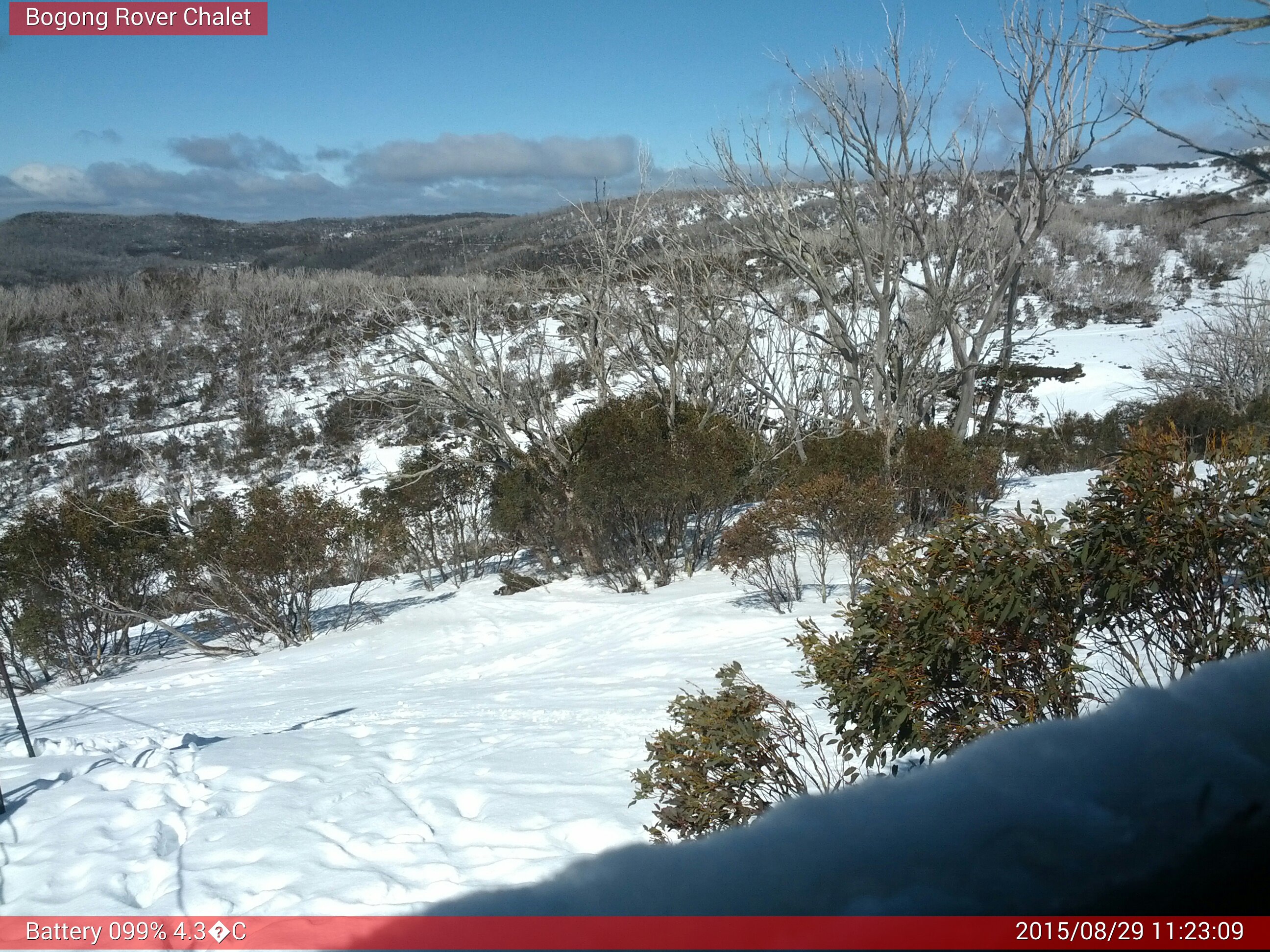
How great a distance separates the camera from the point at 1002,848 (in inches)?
35.7

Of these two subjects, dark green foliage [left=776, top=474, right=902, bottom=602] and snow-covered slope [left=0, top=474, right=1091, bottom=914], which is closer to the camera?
snow-covered slope [left=0, top=474, right=1091, bottom=914]

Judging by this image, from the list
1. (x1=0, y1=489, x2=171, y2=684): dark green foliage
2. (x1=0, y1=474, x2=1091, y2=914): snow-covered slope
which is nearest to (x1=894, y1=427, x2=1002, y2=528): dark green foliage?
(x1=0, y1=474, x2=1091, y2=914): snow-covered slope

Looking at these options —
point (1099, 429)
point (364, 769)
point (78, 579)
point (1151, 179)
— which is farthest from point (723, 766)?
point (1151, 179)

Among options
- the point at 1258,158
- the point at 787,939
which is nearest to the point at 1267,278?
the point at 1258,158

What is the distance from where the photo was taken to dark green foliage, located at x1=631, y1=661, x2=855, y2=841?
3492 mm

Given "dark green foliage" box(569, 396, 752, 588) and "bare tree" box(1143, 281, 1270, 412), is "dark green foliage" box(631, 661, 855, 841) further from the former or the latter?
"bare tree" box(1143, 281, 1270, 412)

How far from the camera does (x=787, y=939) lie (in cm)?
76

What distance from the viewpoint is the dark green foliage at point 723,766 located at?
3.49 meters

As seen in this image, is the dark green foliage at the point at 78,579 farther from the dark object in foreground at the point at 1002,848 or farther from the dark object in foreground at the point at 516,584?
the dark object in foreground at the point at 1002,848

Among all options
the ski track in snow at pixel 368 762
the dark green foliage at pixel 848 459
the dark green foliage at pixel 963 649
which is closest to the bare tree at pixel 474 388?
the ski track in snow at pixel 368 762

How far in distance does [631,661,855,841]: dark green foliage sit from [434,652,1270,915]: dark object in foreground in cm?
242

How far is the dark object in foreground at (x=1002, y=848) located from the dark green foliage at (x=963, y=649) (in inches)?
92.5

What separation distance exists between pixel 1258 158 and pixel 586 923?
19.4ft

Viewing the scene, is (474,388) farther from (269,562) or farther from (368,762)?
(368,762)
